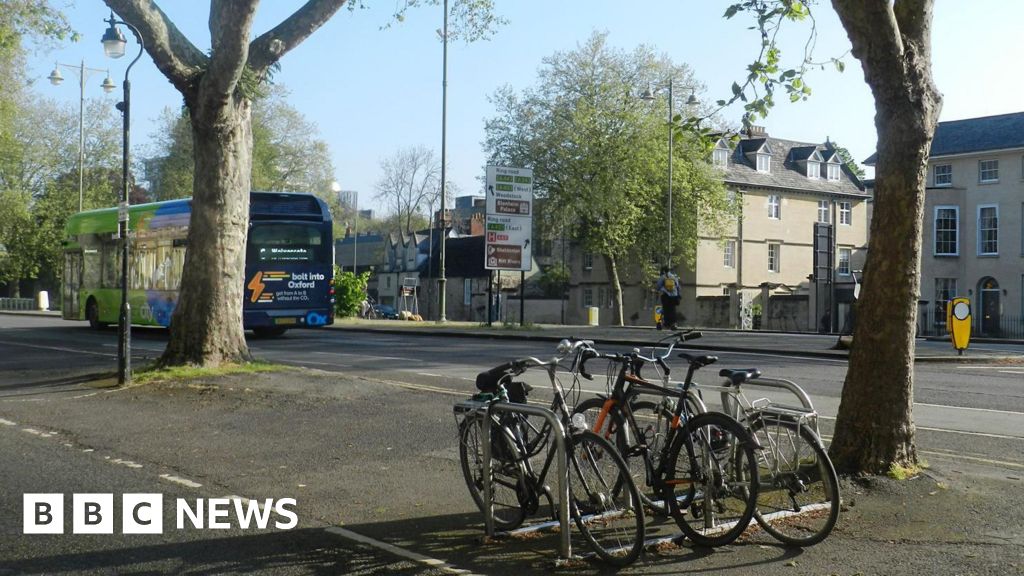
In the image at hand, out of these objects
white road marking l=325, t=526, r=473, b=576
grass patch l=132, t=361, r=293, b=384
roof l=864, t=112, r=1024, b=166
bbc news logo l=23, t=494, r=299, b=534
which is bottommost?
white road marking l=325, t=526, r=473, b=576

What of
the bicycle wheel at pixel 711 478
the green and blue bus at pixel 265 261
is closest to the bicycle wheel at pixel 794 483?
the bicycle wheel at pixel 711 478

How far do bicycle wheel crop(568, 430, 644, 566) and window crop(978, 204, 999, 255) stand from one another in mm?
49295

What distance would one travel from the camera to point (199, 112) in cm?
1462

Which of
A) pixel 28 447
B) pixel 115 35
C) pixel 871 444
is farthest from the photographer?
pixel 115 35

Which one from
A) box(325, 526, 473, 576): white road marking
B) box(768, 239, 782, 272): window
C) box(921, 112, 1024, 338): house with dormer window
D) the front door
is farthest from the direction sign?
box(768, 239, 782, 272): window

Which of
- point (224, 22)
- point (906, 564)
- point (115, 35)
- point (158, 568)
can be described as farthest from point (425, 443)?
point (115, 35)

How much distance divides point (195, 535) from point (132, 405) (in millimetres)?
6527

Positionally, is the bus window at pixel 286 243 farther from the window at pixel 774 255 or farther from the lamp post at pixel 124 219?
the window at pixel 774 255

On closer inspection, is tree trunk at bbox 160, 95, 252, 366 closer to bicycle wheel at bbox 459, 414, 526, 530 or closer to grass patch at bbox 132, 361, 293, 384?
grass patch at bbox 132, 361, 293, 384

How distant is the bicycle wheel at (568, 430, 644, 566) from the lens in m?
5.45

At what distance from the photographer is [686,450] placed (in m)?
5.97

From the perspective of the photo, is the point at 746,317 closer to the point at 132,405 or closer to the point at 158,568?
the point at 132,405

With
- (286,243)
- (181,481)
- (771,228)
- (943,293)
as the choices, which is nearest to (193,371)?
(181,481)

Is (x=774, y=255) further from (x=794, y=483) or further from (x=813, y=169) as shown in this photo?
(x=794, y=483)
